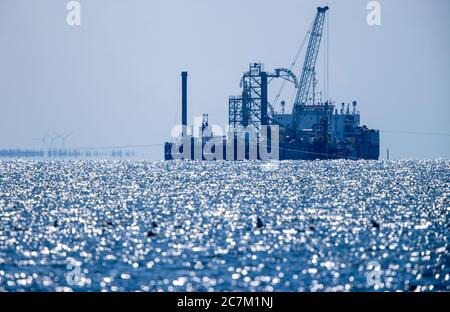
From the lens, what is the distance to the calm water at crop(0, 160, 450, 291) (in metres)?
48.5

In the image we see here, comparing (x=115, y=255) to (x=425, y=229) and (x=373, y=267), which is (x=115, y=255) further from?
(x=425, y=229)

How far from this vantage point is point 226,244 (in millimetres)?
62938

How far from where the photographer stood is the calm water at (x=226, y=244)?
4853cm

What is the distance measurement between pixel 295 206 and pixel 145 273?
4828cm

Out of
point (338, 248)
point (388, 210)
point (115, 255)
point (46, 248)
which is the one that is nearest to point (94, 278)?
point (115, 255)

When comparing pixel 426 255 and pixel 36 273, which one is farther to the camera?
pixel 426 255

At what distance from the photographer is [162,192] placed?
426ft

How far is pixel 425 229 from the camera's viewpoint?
Result: 7444 cm

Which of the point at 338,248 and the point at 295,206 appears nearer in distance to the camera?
the point at 338,248
